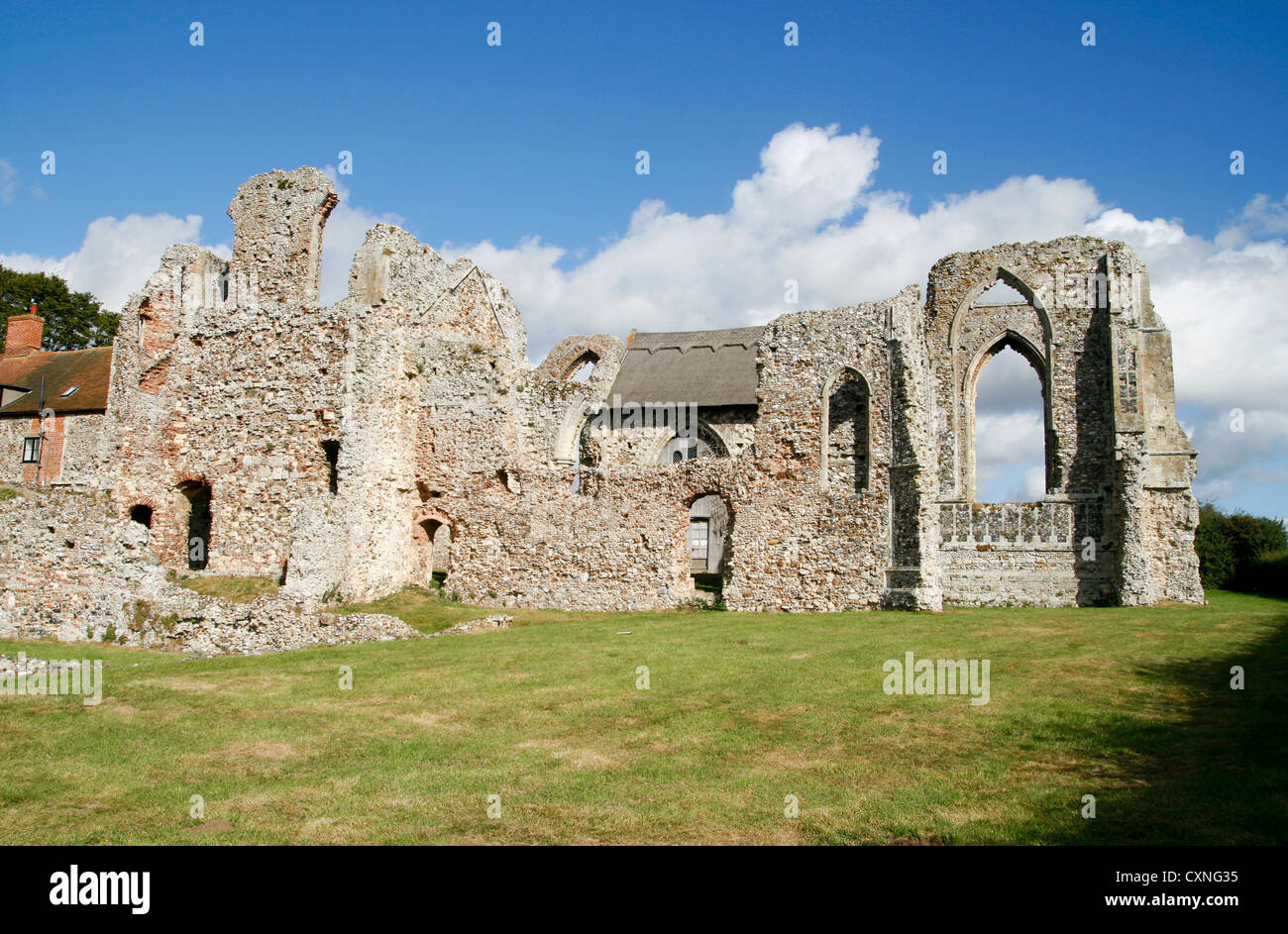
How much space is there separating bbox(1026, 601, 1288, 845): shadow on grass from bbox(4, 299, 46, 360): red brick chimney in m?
46.2

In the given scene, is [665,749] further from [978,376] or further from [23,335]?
[23,335]

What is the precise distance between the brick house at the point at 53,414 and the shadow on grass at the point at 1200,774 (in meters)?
33.8

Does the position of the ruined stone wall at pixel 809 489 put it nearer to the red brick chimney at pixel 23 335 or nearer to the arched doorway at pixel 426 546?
the arched doorway at pixel 426 546

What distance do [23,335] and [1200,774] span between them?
157ft

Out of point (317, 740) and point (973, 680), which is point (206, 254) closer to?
point (317, 740)

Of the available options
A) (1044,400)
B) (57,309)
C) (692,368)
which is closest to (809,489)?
(1044,400)

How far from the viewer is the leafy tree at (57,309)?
46.7 m

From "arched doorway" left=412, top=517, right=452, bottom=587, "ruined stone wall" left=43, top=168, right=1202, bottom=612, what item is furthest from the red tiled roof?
"arched doorway" left=412, top=517, right=452, bottom=587

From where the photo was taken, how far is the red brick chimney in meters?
39.8

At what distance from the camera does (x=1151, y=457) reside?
20938 mm

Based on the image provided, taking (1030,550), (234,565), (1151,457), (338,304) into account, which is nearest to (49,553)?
(234,565)

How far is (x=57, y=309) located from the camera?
156ft

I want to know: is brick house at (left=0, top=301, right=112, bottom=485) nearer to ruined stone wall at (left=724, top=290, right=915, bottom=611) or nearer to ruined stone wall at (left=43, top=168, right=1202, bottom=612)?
ruined stone wall at (left=43, top=168, right=1202, bottom=612)
